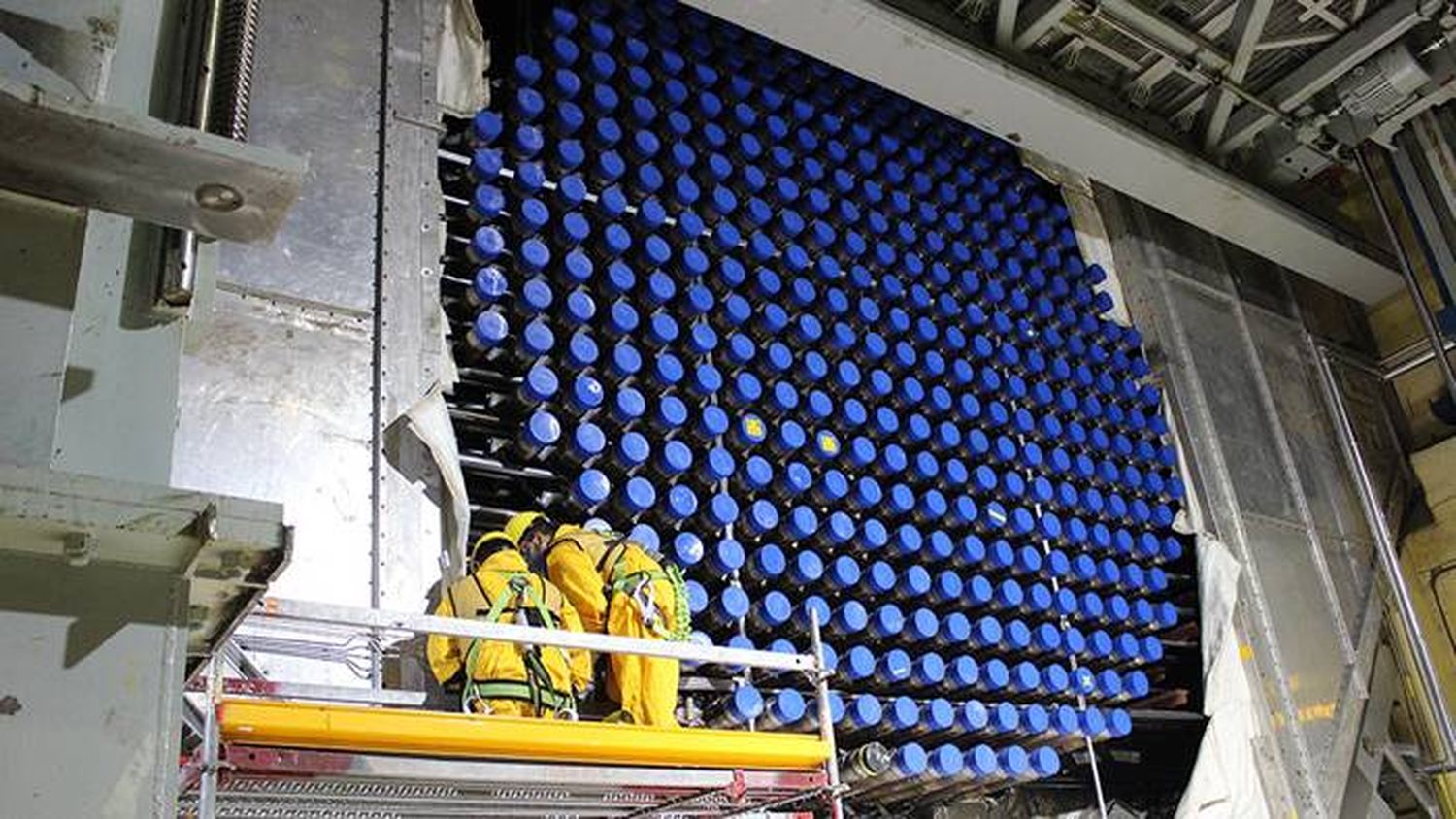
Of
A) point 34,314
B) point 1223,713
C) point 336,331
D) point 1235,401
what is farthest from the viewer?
point 1235,401

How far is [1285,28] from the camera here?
20.6 feet

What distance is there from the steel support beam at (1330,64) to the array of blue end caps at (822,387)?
4.48ft

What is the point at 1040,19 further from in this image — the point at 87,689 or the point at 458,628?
the point at 87,689

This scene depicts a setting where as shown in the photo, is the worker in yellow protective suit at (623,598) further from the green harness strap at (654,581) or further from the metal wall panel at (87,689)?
the metal wall panel at (87,689)

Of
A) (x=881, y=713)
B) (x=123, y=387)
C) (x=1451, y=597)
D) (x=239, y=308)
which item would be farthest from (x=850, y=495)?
(x=1451, y=597)

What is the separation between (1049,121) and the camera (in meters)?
5.76

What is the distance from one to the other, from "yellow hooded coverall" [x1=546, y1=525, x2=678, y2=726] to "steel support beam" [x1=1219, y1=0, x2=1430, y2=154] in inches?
173

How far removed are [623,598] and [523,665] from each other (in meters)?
0.38

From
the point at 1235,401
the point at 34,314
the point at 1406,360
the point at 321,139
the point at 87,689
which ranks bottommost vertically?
the point at 87,689

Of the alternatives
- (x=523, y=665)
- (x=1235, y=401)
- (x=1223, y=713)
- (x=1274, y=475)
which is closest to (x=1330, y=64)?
(x=1235, y=401)

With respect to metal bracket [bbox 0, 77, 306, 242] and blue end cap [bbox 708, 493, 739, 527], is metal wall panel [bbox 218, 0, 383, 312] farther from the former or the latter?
metal bracket [bbox 0, 77, 306, 242]

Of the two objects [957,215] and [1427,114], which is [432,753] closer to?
[957,215]

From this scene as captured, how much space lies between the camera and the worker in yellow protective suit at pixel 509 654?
3.06m

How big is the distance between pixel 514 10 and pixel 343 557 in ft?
7.67
